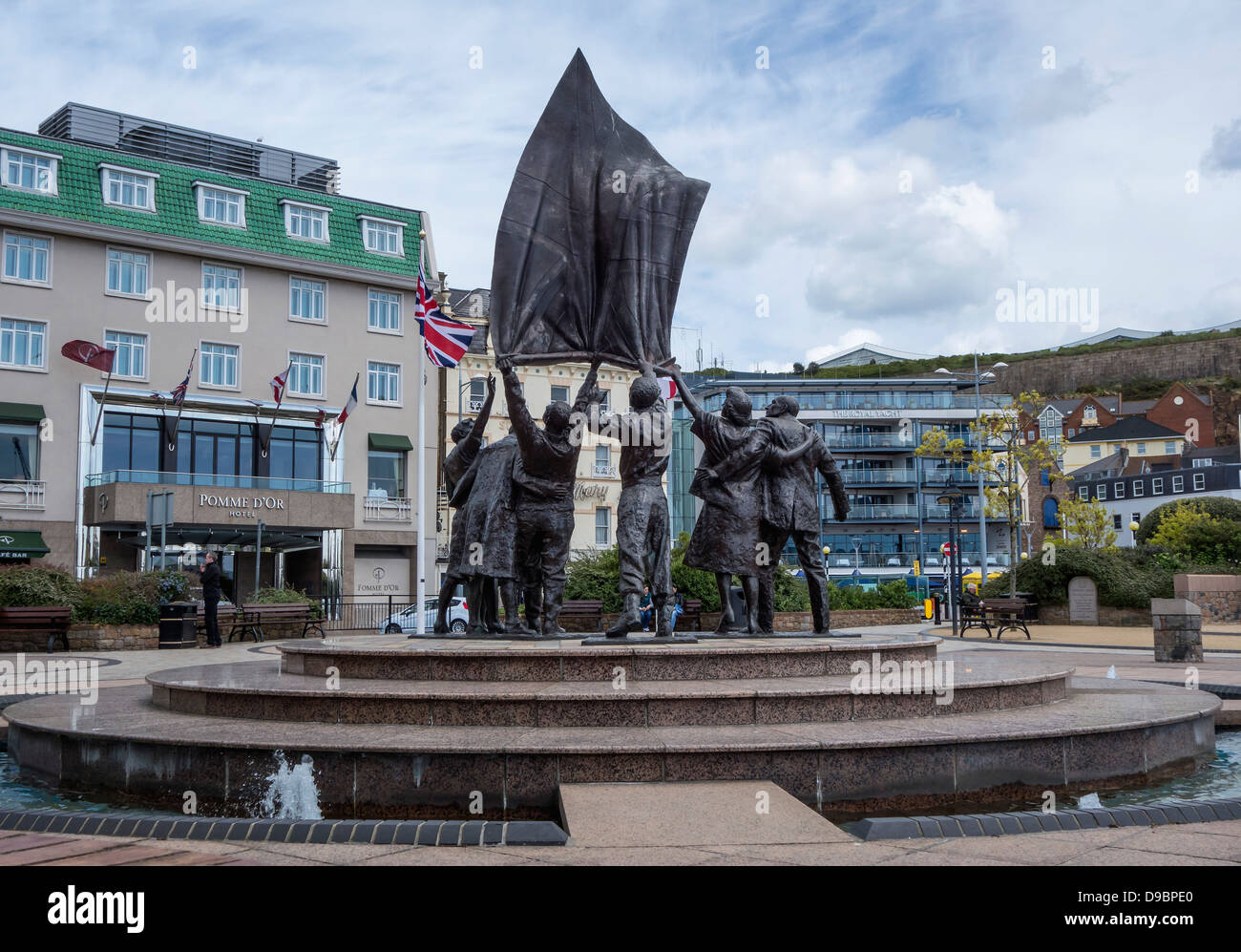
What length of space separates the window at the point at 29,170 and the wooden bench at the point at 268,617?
17.8 meters

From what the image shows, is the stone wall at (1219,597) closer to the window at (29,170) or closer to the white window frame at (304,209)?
the white window frame at (304,209)

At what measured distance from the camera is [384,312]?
141 ft

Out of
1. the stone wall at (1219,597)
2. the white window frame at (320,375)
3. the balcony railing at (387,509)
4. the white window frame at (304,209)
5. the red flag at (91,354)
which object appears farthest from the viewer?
the balcony railing at (387,509)

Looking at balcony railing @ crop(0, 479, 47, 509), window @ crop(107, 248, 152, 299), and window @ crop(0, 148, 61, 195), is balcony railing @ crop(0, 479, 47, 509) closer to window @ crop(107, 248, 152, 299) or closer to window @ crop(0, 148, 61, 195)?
window @ crop(107, 248, 152, 299)

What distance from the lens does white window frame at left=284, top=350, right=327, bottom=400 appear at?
40281 millimetres

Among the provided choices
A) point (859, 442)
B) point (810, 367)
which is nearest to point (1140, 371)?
point (810, 367)

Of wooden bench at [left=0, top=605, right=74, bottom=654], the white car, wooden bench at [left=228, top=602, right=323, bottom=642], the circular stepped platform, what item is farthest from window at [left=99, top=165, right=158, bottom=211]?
the circular stepped platform

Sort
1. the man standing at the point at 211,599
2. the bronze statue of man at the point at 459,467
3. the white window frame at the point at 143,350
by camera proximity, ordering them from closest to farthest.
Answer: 1. the bronze statue of man at the point at 459,467
2. the man standing at the point at 211,599
3. the white window frame at the point at 143,350

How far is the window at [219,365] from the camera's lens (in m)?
38.2

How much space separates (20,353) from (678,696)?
111 feet

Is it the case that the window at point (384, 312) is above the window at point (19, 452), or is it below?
above

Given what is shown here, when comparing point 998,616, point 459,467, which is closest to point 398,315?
point 998,616

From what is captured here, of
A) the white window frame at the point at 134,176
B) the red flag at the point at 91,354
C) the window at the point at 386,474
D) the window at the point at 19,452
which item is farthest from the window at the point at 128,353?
the window at the point at 386,474

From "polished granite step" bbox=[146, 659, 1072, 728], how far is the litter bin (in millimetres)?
14349
